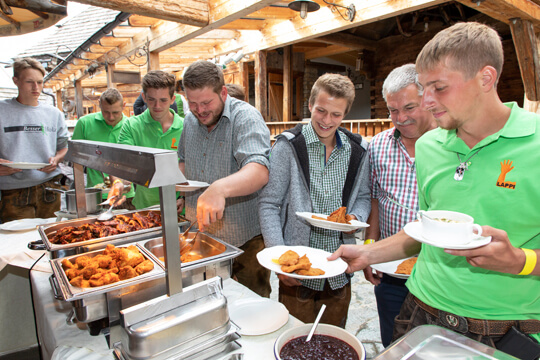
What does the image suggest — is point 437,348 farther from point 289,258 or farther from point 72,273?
point 72,273

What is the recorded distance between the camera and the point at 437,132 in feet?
4.70

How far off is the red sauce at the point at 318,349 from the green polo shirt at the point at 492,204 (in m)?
0.48

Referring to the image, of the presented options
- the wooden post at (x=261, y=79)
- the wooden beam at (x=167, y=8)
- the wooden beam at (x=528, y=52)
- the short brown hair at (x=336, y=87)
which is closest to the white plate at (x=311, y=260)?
the short brown hair at (x=336, y=87)

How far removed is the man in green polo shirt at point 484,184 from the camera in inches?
43.5

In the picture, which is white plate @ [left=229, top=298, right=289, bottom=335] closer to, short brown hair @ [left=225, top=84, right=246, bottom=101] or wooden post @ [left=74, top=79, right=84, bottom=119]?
short brown hair @ [left=225, top=84, right=246, bottom=101]

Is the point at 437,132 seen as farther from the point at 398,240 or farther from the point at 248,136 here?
the point at 248,136

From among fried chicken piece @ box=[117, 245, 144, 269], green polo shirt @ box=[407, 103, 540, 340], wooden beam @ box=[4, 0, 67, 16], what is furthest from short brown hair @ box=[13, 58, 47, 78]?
green polo shirt @ box=[407, 103, 540, 340]

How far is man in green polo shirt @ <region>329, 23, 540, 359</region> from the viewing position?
1.11 meters

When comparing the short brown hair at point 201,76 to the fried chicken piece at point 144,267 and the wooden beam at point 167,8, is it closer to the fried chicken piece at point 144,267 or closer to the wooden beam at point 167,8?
the fried chicken piece at point 144,267

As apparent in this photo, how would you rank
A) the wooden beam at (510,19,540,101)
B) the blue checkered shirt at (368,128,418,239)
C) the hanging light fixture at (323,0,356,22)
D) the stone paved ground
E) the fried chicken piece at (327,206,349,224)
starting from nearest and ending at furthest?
the fried chicken piece at (327,206,349,224) < the blue checkered shirt at (368,128,418,239) < the stone paved ground < the wooden beam at (510,19,540,101) < the hanging light fixture at (323,0,356,22)

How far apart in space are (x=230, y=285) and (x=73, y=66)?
9.53 meters

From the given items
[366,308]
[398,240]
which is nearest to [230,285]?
[398,240]

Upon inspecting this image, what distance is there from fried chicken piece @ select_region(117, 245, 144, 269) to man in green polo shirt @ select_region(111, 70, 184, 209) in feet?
5.01

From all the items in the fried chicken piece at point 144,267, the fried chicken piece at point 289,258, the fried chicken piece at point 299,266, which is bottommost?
the fried chicken piece at point 299,266
